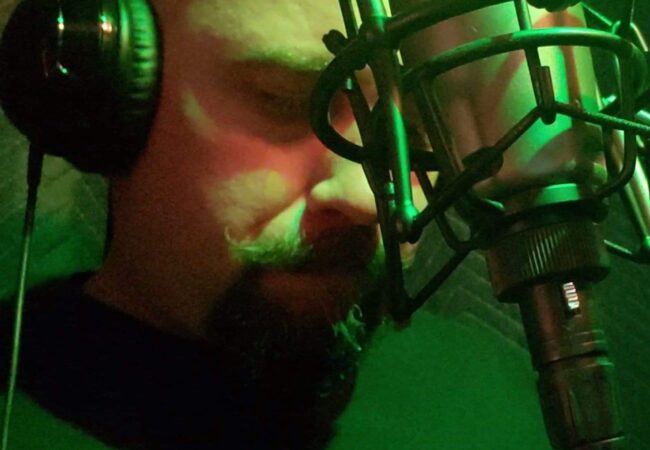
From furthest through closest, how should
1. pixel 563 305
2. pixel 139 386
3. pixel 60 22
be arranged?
1. pixel 139 386
2. pixel 60 22
3. pixel 563 305

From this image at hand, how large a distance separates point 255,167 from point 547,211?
38 cm

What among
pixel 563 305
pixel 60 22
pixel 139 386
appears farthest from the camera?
pixel 139 386

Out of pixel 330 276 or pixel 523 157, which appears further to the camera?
pixel 330 276

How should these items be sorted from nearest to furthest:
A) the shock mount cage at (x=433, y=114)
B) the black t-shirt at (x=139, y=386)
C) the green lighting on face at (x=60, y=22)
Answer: the shock mount cage at (x=433, y=114), the green lighting on face at (x=60, y=22), the black t-shirt at (x=139, y=386)

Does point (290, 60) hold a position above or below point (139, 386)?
above

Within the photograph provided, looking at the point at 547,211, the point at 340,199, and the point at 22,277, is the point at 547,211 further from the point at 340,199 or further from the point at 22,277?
the point at 22,277

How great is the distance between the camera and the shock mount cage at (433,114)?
1.13 feet

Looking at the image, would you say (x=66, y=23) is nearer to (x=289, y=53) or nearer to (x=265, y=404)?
(x=289, y=53)

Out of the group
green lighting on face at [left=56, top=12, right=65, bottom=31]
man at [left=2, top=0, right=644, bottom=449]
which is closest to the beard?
man at [left=2, top=0, right=644, bottom=449]

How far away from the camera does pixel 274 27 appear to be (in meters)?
0.70

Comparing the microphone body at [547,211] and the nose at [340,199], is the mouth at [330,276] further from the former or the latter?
the microphone body at [547,211]

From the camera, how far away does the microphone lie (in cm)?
35

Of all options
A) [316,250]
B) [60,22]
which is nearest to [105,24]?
[60,22]

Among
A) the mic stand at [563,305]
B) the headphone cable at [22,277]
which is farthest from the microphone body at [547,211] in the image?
the headphone cable at [22,277]
